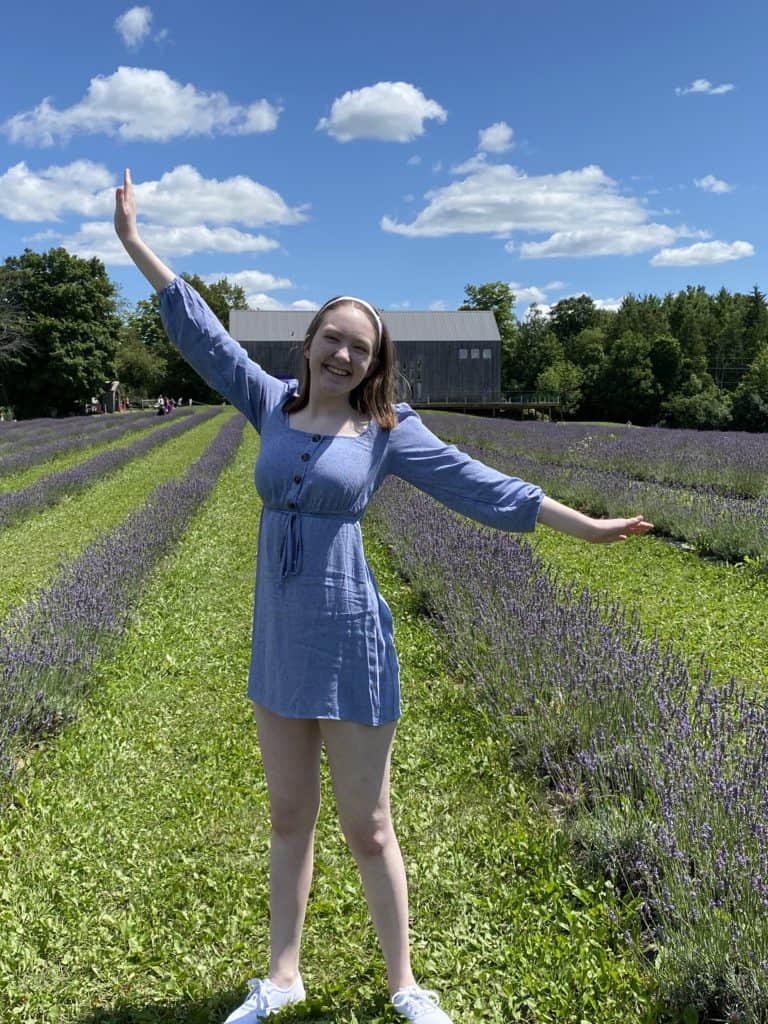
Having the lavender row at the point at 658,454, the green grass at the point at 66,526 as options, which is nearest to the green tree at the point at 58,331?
the green grass at the point at 66,526

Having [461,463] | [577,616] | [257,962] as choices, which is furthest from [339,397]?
[577,616]

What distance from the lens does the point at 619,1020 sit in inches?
86.4

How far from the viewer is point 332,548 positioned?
201 cm

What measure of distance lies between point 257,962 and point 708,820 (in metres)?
1.45

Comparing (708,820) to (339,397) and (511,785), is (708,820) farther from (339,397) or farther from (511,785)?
(339,397)

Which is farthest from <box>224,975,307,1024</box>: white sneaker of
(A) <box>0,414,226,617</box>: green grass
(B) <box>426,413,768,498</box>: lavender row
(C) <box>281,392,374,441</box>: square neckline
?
(B) <box>426,413,768,498</box>: lavender row

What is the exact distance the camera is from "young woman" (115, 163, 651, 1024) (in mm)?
1990

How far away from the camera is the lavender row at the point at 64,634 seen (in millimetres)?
3902

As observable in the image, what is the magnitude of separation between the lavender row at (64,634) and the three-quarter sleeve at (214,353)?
220 cm

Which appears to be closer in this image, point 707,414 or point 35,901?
point 35,901

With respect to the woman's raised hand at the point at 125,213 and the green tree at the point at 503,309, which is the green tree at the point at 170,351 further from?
the woman's raised hand at the point at 125,213

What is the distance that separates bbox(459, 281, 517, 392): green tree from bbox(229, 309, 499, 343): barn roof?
10341 mm

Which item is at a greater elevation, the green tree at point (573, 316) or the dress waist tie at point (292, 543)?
the green tree at point (573, 316)

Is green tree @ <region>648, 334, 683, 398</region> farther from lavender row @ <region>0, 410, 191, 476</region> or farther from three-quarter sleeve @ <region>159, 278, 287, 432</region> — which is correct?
three-quarter sleeve @ <region>159, 278, 287, 432</region>
